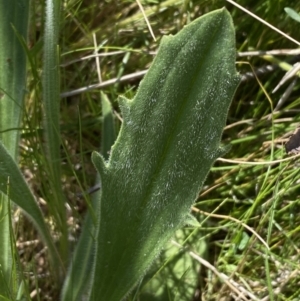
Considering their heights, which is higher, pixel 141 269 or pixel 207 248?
pixel 141 269

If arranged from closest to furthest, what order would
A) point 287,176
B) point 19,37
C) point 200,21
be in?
point 200,21, point 19,37, point 287,176

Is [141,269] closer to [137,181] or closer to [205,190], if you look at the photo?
[137,181]

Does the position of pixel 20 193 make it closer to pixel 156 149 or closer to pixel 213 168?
pixel 156 149

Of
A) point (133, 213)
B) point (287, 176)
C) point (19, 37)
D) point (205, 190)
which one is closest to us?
point (133, 213)

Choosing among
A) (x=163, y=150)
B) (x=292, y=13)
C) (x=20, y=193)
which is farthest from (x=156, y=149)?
(x=292, y=13)

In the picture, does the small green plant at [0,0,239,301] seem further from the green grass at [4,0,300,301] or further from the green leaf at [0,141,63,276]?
the green grass at [4,0,300,301]

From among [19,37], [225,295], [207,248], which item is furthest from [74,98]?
[225,295]

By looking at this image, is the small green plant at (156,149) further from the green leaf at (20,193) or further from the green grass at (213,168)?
the green grass at (213,168)
